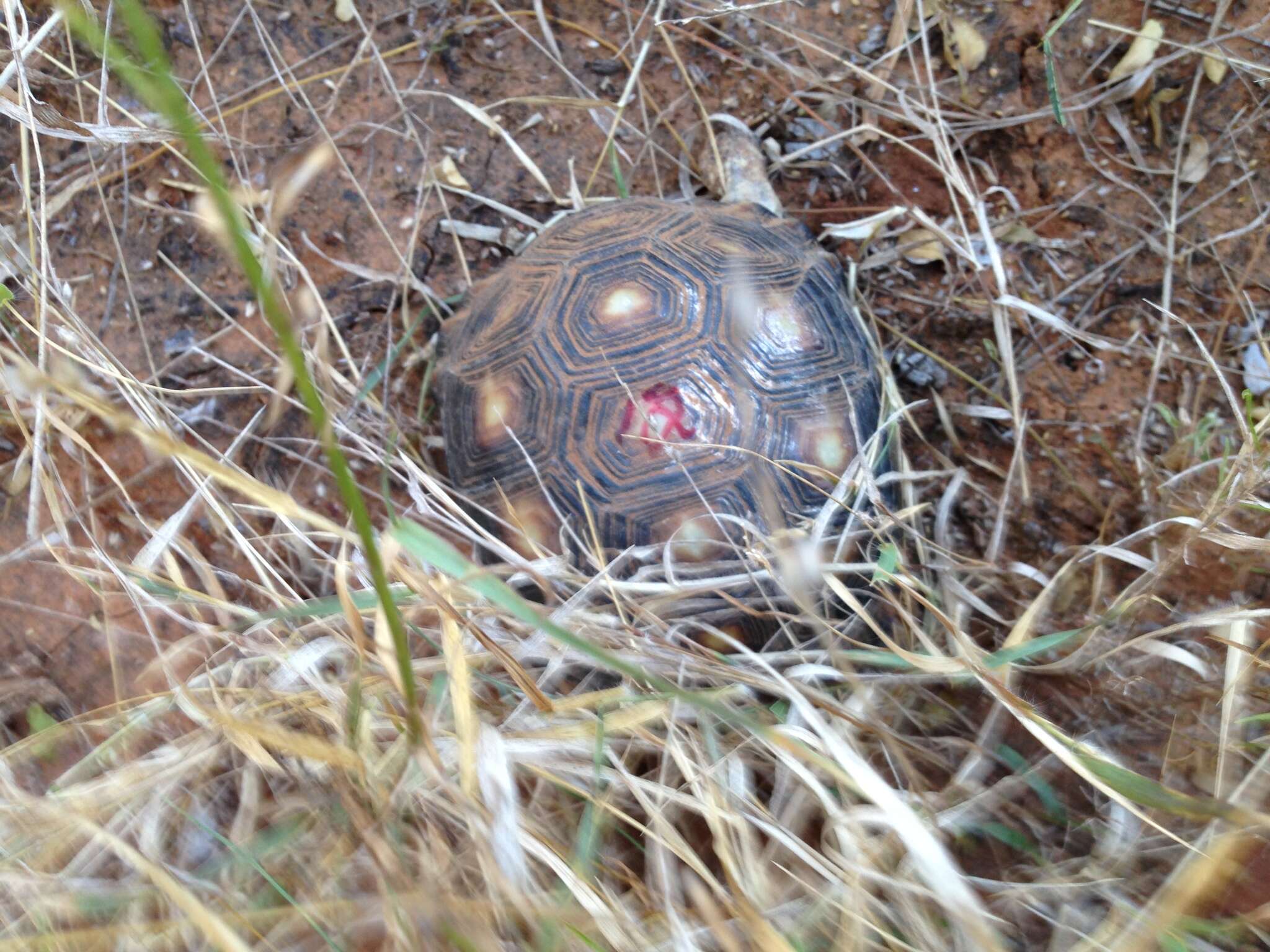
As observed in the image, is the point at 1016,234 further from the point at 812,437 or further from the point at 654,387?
the point at 654,387

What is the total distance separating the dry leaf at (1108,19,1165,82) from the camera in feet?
6.08

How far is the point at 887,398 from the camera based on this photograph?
68.0 inches

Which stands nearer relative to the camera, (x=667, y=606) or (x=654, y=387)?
(x=667, y=606)

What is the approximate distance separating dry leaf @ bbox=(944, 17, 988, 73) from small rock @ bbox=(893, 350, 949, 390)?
719 mm

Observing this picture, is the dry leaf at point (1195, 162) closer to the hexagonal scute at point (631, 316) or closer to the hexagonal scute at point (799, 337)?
the hexagonal scute at point (799, 337)

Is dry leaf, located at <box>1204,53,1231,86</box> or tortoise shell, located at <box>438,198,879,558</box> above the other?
dry leaf, located at <box>1204,53,1231,86</box>

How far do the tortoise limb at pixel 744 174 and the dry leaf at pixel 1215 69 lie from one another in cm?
98

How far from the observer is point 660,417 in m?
1.40

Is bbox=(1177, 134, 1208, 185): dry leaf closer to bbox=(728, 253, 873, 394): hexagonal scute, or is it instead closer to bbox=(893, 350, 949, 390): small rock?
bbox=(893, 350, 949, 390): small rock

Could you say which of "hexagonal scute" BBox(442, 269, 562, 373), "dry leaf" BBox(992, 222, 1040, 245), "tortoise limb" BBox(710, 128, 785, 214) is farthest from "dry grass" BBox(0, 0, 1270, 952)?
"hexagonal scute" BBox(442, 269, 562, 373)

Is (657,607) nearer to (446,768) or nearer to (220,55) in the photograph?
(446,768)

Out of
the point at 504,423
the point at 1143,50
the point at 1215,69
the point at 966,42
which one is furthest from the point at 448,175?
the point at 1215,69

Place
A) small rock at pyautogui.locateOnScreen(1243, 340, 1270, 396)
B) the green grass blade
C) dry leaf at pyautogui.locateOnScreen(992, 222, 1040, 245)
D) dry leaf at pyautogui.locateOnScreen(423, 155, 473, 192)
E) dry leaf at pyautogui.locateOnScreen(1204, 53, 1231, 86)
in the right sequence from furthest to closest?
dry leaf at pyautogui.locateOnScreen(423, 155, 473, 192) → dry leaf at pyautogui.locateOnScreen(992, 222, 1040, 245) → dry leaf at pyautogui.locateOnScreen(1204, 53, 1231, 86) → small rock at pyautogui.locateOnScreen(1243, 340, 1270, 396) → the green grass blade

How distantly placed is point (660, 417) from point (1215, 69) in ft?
5.07
